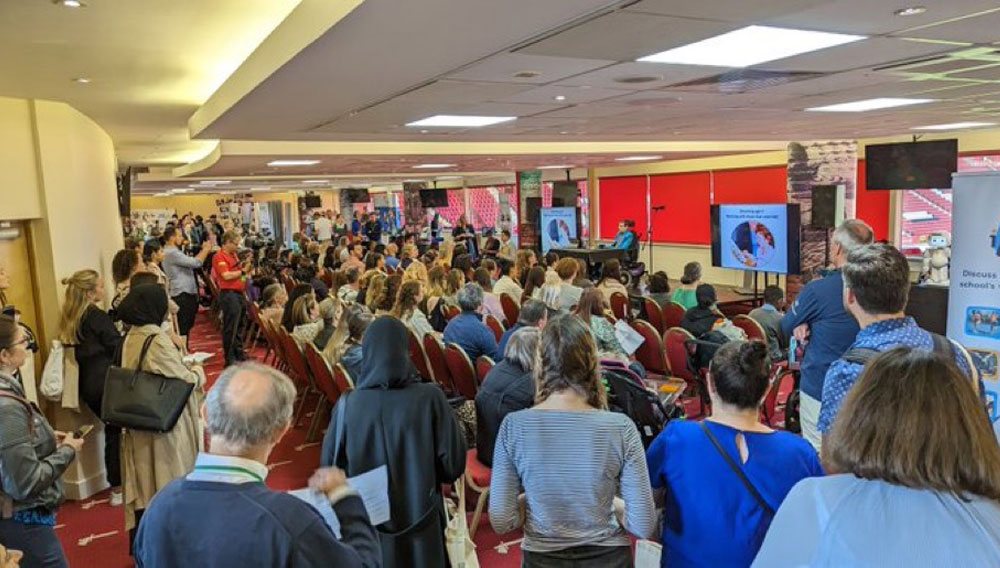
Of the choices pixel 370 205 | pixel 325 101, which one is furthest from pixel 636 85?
pixel 370 205

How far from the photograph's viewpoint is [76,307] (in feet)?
13.7

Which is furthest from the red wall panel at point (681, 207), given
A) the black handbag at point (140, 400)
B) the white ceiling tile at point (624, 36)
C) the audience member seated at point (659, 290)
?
the black handbag at point (140, 400)

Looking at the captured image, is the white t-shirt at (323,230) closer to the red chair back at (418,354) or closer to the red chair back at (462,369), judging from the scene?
the red chair back at (418,354)

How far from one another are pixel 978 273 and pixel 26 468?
4522 mm

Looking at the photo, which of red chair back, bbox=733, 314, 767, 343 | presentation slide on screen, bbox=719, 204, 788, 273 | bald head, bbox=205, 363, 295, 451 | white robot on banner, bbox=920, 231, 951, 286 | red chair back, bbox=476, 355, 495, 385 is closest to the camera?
bald head, bbox=205, 363, 295, 451

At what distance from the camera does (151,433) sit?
3.38 metres

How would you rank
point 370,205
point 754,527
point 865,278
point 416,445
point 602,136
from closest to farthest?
1. point 754,527
2. point 865,278
3. point 416,445
4. point 602,136
5. point 370,205

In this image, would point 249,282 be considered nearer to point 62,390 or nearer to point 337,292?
point 337,292

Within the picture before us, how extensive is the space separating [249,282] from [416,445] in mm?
7560

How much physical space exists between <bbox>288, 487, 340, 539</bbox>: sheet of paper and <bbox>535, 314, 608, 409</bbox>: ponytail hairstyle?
0.81 m

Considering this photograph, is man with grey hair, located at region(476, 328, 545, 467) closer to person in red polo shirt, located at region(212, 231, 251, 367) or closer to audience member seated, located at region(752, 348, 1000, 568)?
audience member seated, located at region(752, 348, 1000, 568)

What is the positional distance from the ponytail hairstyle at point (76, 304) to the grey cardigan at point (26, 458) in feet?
6.02

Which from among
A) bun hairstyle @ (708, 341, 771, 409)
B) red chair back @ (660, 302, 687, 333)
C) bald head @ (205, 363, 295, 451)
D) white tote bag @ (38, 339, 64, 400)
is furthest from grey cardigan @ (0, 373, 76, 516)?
red chair back @ (660, 302, 687, 333)

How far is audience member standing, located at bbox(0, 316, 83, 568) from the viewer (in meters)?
2.30
